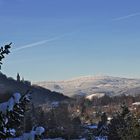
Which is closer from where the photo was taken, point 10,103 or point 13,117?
point 10,103

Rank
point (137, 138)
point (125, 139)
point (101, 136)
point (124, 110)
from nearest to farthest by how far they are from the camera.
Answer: point (137, 138) < point (125, 139) < point (124, 110) < point (101, 136)

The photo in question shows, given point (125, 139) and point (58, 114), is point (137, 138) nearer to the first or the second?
point (125, 139)

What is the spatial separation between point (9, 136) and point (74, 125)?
106m

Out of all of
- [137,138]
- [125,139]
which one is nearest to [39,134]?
[137,138]

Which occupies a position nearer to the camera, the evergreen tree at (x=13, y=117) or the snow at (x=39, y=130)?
the snow at (x=39, y=130)

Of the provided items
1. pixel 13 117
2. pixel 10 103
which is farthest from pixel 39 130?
pixel 10 103

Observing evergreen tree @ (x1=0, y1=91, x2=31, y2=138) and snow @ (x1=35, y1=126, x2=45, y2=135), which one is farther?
evergreen tree @ (x1=0, y1=91, x2=31, y2=138)

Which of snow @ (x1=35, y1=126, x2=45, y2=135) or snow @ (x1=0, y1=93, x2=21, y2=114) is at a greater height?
snow @ (x1=0, y1=93, x2=21, y2=114)

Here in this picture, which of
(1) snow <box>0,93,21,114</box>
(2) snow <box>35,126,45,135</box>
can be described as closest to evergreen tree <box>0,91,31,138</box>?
(1) snow <box>0,93,21,114</box>

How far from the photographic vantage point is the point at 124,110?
62.1m

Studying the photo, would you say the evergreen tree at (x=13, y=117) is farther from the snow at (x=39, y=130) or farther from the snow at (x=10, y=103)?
the snow at (x=39, y=130)

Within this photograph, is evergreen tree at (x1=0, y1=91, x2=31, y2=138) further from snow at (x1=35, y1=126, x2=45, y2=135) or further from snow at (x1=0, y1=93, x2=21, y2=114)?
snow at (x1=35, y1=126, x2=45, y2=135)

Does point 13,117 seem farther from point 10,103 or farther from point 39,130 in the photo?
point 39,130

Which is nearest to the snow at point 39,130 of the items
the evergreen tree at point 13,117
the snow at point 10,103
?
the evergreen tree at point 13,117
